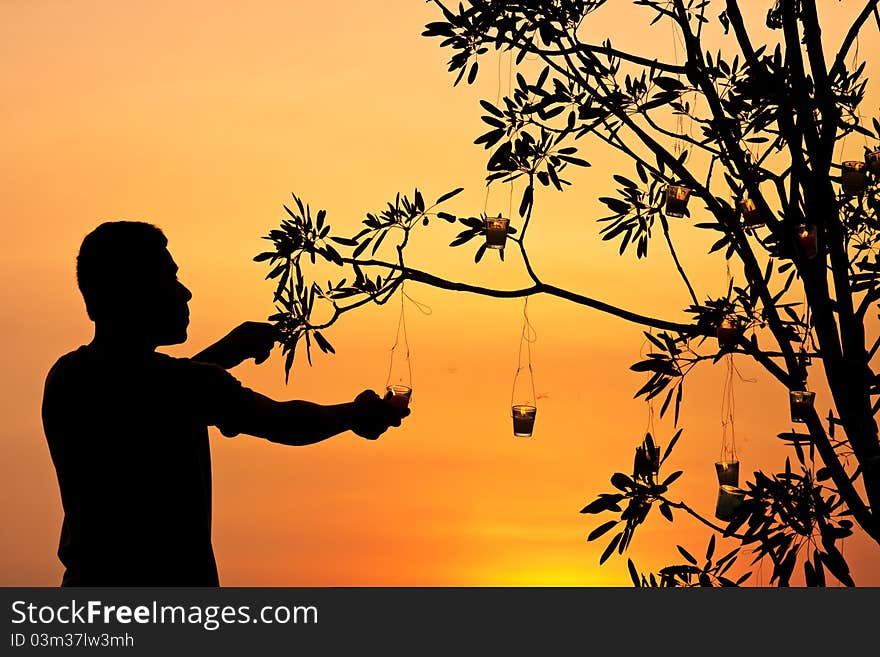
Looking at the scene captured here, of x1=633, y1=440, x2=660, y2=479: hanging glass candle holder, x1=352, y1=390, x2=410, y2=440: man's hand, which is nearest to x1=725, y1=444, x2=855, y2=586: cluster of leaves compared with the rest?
x1=633, y1=440, x2=660, y2=479: hanging glass candle holder

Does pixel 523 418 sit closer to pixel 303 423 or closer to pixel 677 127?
pixel 677 127

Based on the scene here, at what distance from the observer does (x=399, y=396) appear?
266 cm

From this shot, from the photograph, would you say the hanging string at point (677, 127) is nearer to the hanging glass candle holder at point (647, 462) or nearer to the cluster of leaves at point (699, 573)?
the hanging glass candle holder at point (647, 462)

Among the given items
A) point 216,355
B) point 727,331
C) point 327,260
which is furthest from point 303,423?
point 727,331

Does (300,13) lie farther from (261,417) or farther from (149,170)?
(261,417)

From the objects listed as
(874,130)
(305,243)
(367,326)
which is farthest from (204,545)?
(367,326)

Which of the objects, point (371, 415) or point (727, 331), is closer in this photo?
point (371, 415)

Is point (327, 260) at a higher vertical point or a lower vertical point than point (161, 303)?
higher

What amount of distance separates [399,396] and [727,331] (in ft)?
4.80

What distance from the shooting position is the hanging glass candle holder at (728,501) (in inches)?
146

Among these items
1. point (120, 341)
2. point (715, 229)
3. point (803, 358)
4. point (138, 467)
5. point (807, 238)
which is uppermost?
point (715, 229)

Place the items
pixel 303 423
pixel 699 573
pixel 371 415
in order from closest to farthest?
1. pixel 303 423
2. pixel 371 415
3. pixel 699 573

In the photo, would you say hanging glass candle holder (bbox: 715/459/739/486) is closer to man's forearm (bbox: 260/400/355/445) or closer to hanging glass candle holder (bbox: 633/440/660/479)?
hanging glass candle holder (bbox: 633/440/660/479)

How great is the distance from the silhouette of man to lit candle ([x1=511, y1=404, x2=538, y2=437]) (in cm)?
174
